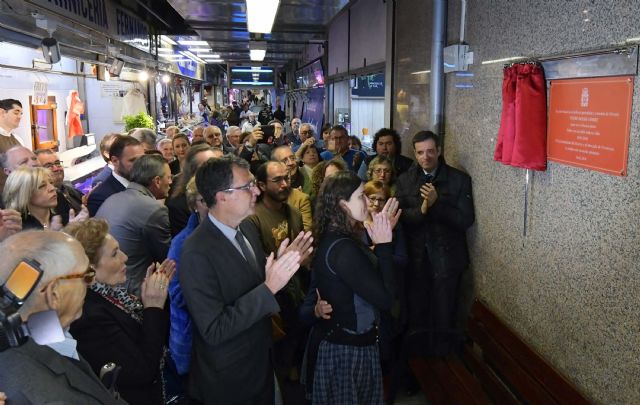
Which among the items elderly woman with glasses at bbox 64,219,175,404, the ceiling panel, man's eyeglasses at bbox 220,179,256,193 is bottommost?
elderly woman with glasses at bbox 64,219,175,404

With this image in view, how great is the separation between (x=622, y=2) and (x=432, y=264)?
212cm

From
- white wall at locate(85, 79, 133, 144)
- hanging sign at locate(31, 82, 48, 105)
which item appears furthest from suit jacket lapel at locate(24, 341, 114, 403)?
white wall at locate(85, 79, 133, 144)

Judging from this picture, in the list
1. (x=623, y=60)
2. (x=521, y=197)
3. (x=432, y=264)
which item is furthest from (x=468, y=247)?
(x=623, y=60)

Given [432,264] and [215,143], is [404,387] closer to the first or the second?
[432,264]

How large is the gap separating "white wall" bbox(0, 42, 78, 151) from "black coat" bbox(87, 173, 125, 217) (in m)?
2.68

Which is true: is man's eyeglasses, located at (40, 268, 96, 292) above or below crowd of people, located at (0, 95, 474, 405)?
above

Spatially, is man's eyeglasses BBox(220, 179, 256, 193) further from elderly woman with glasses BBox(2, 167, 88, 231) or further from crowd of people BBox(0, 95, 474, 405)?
elderly woman with glasses BBox(2, 167, 88, 231)

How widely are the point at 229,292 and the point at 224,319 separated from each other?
13 cm

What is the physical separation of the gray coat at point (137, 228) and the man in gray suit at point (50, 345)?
1612mm

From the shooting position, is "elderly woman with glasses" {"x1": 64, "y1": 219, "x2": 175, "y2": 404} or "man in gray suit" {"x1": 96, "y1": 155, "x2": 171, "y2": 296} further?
"man in gray suit" {"x1": 96, "y1": 155, "x2": 171, "y2": 296}

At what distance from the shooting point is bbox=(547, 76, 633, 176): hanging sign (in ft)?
7.23

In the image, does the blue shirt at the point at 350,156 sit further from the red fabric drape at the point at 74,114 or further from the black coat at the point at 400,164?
the red fabric drape at the point at 74,114

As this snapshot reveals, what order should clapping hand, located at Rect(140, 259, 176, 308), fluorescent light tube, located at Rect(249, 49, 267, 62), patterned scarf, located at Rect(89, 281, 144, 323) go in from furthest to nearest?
fluorescent light tube, located at Rect(249, 49, 267, 62)
clapping hand, located at Rect(140, 259, 176, 308)
patterned scarf, located at Rect(89, 281, 144, 323)

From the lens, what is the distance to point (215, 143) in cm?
689
